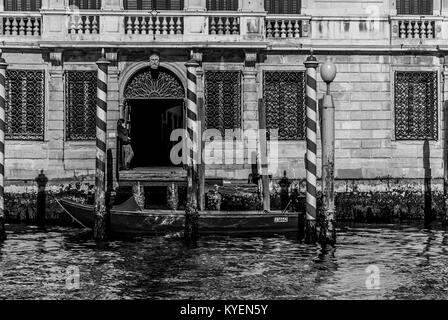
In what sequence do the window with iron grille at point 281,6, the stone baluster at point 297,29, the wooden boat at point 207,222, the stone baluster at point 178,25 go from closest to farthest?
the wooden boat at point 207,222 < the stone baluster at point 178,25 < the stone baluster at point 297,29 < the window with iron grille at point 281,6

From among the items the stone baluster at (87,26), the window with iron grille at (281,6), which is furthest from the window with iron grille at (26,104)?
the window with iron grille at (281,6)

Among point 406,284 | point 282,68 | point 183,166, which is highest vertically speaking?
point 282,68

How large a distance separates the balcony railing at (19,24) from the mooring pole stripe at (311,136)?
25.0 ft

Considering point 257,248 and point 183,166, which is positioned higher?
point 183,166

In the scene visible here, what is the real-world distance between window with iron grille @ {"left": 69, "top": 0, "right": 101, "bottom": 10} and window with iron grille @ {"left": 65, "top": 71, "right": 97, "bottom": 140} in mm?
1590

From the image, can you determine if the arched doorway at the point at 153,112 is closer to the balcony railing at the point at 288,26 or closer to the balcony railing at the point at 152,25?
the balcony railing at the point at 152,25

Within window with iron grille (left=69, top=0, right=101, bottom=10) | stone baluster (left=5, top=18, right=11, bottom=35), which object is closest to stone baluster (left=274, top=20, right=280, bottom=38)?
window with iron grille (left=69, top=0, right=101, bottom=10)

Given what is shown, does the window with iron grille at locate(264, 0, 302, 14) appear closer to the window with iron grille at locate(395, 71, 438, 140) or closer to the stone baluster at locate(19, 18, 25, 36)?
the window with iron grille at locate(395, 71, 438, 140)

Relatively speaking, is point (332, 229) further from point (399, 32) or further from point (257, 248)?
point (399, 32)

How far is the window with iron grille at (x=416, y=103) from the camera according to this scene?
80.8ft

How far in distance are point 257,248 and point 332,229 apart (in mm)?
1471
